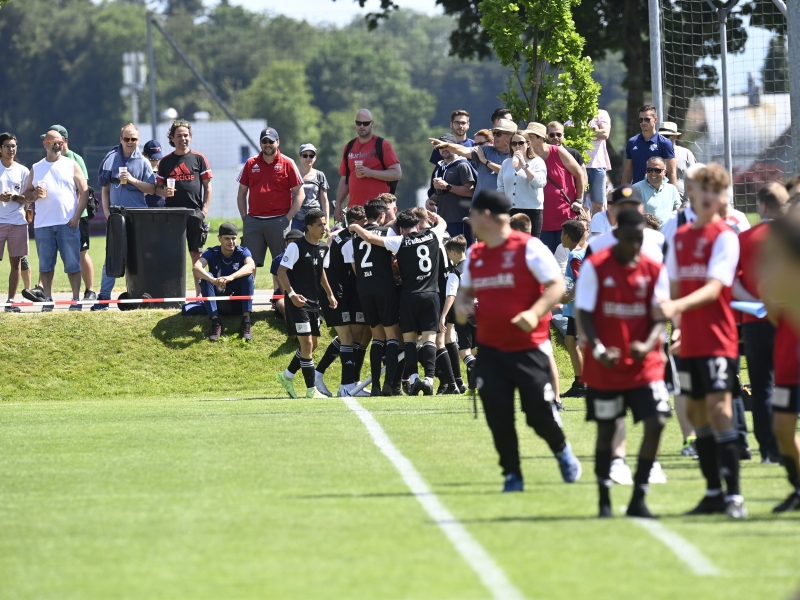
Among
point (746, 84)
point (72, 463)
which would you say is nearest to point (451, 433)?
point (72, 463)

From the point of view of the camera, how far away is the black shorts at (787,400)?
791cm

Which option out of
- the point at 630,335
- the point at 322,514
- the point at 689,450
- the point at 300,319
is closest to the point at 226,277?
the point at 300,319

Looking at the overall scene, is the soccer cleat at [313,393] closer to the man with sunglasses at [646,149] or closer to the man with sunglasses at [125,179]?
the man with sunglasses at [125,179]

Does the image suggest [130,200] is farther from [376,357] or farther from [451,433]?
[451,433]

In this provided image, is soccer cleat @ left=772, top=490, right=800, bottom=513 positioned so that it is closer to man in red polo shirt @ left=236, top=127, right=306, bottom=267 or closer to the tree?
man in red polo shirt @ left=236, top=127, right=306, bottom=267

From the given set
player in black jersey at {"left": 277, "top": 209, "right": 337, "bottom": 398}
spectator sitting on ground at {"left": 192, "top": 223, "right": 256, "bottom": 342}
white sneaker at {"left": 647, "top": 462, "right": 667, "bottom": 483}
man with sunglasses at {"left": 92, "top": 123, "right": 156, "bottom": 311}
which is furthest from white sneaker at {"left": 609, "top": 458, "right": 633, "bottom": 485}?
man with sunglasses at {"left": 92, "top": 123, "right": 156, "bottom": 311}

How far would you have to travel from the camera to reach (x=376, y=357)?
1588 centimetres

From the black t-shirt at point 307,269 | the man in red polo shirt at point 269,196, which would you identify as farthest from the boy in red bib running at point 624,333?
the man in red polo shirt at point 269,196

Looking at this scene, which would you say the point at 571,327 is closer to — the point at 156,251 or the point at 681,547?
Answer: the point at 156,251

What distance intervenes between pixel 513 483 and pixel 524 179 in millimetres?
7867

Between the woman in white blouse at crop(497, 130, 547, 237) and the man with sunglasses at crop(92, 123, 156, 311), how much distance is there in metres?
5.03

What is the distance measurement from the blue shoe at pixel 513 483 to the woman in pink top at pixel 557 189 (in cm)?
820

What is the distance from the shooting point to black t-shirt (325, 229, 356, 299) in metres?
16.0

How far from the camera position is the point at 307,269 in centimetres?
1584
